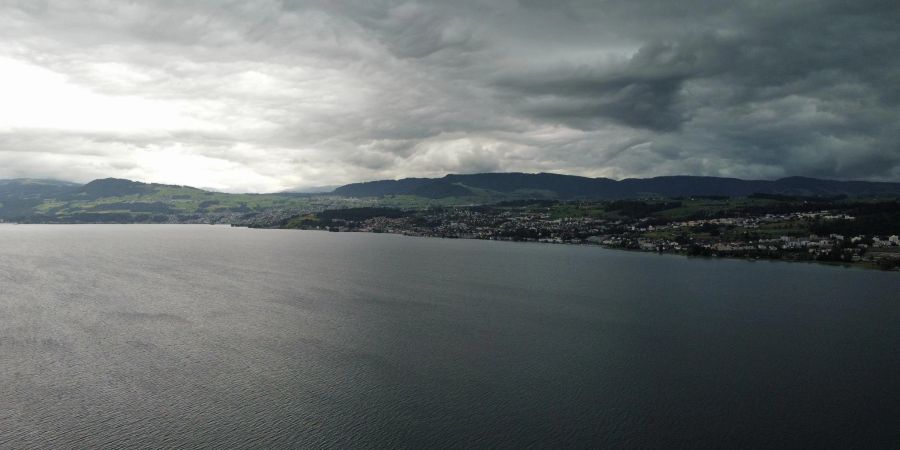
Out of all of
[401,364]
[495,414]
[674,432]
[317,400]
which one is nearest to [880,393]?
[674,432]

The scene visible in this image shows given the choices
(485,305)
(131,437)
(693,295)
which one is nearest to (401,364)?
(131,437)

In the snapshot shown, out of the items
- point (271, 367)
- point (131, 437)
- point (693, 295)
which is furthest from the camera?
point (693, 295)

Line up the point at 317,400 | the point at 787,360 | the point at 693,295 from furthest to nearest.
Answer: the point at 693,295
the point at 787,360
the point at 317,400

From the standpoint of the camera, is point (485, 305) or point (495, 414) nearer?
point (495, 414)

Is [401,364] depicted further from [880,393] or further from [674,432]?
[880,393]

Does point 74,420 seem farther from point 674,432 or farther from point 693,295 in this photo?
point 693,295

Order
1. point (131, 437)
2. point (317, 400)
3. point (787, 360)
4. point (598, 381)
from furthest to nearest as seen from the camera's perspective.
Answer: point (787, 360) < point (598, 381) < point (317, 400) < point (131, 437)
